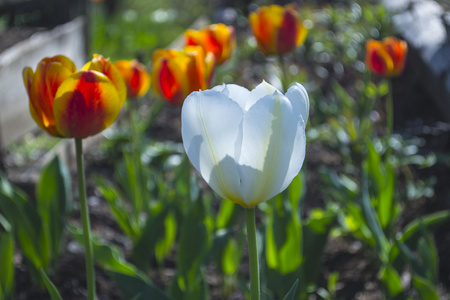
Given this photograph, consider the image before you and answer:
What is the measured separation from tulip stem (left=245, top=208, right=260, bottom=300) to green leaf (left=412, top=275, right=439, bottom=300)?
53 cm

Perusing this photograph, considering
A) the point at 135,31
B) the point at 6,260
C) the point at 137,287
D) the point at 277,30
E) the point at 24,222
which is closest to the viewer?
the point at 137,287

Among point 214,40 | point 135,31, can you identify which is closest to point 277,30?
point 214,40

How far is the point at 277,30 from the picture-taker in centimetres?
198

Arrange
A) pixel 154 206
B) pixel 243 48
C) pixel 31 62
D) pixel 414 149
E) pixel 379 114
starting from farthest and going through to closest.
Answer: pixel 243 48
pixel 379 114
pixel 31 62
pixel 414 149
pixel 154 206

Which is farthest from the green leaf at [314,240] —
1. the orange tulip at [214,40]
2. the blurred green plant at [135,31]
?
the blurred green plant at [135,31]

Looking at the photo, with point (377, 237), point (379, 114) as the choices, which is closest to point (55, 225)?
point (377, 237)

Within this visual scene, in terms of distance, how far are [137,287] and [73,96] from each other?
394 millimetres

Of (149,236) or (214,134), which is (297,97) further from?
(149,236)

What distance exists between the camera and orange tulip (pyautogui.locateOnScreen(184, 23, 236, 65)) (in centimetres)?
169

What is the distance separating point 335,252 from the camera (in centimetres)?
204

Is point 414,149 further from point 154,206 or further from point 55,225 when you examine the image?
point 55,225

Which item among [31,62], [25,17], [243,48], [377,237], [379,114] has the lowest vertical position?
[243,48]

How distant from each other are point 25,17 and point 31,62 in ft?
4.35

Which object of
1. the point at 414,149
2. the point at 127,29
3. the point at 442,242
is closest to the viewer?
the point at 442,242
